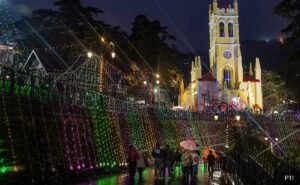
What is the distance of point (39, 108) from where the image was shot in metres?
17.1

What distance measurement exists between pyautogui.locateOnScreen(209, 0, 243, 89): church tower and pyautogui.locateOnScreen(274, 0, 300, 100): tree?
69.5 m

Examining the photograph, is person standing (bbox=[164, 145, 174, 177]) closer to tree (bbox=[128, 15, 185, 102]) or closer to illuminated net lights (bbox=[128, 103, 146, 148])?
illuminated net lights (bbox=[128, 103, 146, 148])

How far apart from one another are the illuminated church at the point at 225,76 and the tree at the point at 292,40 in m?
Answer: 62.7

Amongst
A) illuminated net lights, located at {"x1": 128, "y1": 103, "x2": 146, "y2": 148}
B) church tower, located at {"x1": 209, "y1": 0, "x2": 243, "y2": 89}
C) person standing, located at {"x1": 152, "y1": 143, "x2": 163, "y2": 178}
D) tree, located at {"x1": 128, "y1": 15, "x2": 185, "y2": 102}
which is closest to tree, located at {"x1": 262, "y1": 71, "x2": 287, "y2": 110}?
church tower, located at {"x1": 209, "y1": 0, "x2": 243, "y2": 89}

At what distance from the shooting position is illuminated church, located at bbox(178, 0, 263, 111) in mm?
82531

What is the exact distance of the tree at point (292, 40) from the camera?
13586 millimetres

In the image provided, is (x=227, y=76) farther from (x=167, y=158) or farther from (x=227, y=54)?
(x=167, y=158)

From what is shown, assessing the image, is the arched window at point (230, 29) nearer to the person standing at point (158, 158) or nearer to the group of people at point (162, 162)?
the group of people at point (162, 162)

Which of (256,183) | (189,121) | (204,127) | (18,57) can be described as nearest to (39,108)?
(256,183)

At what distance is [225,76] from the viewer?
86.6m

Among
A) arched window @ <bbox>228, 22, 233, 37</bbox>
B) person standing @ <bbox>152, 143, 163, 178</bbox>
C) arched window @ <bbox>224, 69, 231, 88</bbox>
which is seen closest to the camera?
person standing @ <bbox>152, 143, 163, 178</bbox>

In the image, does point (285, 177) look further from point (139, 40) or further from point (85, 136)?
point (139, 40)

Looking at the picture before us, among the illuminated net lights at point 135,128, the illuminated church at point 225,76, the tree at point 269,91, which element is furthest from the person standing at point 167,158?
the tree at point 269,91

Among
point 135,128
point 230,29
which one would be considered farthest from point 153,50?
point 230,29
